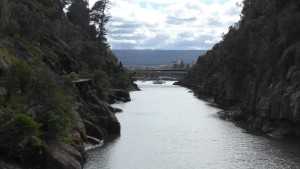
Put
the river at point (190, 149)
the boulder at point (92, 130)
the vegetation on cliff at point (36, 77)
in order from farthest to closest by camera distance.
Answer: the boulder at point (92, 130)
the river at point (190, 149)
the vegetation on cliff at point (36, 77)

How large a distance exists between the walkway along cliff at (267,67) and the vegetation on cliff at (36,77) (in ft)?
88.7

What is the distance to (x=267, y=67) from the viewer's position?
288ft

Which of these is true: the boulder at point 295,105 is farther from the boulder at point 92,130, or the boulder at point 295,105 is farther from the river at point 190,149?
the boulder at point 92,130

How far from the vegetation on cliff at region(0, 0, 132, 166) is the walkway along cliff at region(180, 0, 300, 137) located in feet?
88.7

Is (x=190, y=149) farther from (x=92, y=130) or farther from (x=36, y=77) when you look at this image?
(x=36, y=77)

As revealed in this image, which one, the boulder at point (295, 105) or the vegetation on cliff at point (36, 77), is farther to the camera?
the boulder at point (295, 105)

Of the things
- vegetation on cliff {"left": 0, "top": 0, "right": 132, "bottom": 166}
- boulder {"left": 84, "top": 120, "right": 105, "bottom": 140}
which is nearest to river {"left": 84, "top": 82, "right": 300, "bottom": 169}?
boulder {"left": 84, "top": 120, "right": 105, "bottom": 140}

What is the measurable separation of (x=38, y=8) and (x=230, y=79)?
49.1 m

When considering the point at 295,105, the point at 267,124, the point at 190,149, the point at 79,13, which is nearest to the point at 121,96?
the point at 79,13

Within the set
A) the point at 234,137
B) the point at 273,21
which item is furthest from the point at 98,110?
the point at 273,21

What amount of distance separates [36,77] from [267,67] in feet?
168

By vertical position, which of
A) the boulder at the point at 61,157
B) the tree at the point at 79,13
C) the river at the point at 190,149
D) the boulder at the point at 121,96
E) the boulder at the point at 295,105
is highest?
the tree at the point at 79,13

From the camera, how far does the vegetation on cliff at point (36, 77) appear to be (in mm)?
38625

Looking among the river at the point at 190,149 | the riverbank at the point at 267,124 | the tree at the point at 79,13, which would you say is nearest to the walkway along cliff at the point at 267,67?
the riverbank at the point at 267,124
